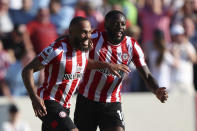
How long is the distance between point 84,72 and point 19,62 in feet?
11.9

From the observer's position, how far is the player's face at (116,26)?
267 inches

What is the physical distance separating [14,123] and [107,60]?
12.0ft

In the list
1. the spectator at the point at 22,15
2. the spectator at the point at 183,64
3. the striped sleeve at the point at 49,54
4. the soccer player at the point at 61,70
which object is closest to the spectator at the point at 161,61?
the spectator at the point at 183,64

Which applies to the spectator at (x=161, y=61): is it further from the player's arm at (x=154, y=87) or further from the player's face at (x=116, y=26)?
the player's face at (x=116, y=26)

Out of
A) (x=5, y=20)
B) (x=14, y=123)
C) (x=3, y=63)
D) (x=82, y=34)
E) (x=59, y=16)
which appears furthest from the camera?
(x=59, y=16)

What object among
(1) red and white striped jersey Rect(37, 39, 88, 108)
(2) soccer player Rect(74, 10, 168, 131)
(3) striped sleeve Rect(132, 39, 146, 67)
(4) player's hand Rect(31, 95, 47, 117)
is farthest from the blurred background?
(4) player's hand Rect(31, 95, 47, 117)

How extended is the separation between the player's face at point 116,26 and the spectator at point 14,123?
3755 millimetres

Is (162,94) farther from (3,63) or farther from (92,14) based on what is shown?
(92,14)

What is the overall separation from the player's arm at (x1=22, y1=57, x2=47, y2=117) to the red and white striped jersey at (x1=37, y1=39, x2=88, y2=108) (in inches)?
4.6

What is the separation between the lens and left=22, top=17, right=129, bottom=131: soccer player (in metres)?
6.37

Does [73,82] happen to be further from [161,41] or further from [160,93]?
[161,41]

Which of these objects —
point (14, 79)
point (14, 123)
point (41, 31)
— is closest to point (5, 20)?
point (41, 31)

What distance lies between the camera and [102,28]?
10.8 m

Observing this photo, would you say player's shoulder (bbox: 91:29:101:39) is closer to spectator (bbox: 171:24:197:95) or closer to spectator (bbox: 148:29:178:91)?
spectator (bbox: 148:29:178:91)
